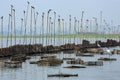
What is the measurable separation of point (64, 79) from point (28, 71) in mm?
14407

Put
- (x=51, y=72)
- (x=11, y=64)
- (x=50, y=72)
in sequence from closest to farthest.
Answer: (x=51, y=72) → (x=50, y=72) → (x=11, y=64)

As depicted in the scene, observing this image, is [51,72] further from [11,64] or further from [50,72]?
[11,64]

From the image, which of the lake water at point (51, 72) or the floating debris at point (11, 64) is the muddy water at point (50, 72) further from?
the floating debris at point (11, 64)

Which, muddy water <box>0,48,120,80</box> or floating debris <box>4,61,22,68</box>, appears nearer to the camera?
muddy water <box>0,48,120,80</box>

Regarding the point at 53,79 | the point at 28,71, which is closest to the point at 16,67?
the point at 28,71

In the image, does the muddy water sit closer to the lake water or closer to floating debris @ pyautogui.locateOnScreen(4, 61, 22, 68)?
the lake water

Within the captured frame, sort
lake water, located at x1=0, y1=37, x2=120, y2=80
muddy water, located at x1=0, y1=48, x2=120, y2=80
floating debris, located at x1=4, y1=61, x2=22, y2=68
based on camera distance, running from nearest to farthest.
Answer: lake water, located at x1=0, y1=37, x2=120, y2=80 → muddy water, located at x1=0, y1=48, x2=120, y2=80 → floating debris, located at x1=4, y1=61, x2=22, y2=68

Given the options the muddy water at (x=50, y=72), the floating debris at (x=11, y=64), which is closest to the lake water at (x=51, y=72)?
the muddy water at (x=50, y=72)

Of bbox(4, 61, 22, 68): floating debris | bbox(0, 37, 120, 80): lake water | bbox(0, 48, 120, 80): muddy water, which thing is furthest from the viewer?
bbox(4, 61, 22, 68): floating debris

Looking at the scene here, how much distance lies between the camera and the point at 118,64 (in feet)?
276

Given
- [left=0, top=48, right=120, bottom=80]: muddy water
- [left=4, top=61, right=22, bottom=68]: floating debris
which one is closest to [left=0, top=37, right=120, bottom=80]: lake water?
[left=0, top=48, right=120, bottom=80]: muddy water

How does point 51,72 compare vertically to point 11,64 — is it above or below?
below

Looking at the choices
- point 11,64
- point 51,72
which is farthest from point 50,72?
point 11,64

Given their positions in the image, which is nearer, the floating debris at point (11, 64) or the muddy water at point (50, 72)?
the muddy water at point (50, 72)
